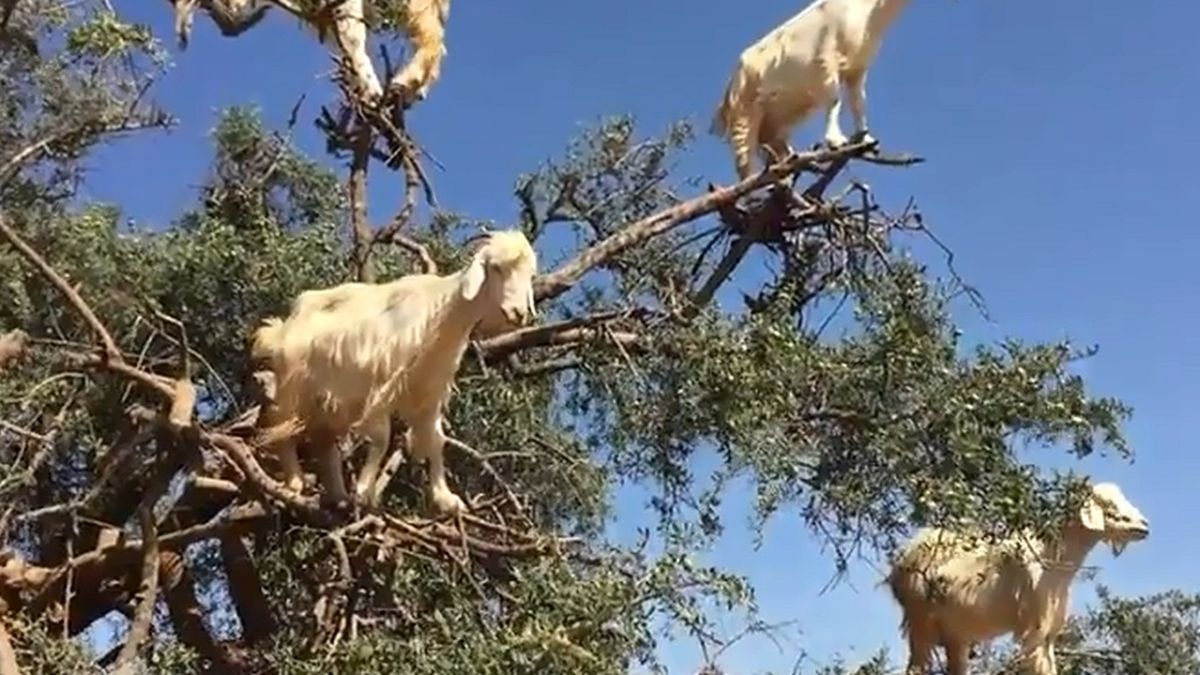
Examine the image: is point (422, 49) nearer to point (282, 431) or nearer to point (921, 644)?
point (282, 431)

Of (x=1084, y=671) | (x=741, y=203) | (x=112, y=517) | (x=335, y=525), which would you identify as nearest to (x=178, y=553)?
(x=112, y=517)

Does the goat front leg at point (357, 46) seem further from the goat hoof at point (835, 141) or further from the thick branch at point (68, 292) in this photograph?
the goat hoof at point (835, 141)

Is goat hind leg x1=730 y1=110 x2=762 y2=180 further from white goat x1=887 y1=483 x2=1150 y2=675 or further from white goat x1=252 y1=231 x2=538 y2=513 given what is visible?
white goat x1=252 y1=231 x2=538 y2=513

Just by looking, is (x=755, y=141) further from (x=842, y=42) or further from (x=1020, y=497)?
(x=1020, y=497)

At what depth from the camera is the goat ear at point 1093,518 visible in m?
6.98

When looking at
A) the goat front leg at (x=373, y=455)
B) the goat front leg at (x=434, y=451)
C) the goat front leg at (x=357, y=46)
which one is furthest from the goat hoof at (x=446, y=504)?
the goat front leg at (x=357, y=46)

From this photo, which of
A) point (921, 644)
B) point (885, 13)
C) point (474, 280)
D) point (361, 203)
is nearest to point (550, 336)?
point (361, 203)

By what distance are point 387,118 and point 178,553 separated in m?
1.91

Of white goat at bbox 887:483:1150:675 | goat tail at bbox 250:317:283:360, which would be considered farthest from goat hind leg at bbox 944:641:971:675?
goat tail at bbox 250:317:283:360

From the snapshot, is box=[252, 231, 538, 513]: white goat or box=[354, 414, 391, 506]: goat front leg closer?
box=[252, 231, 538, 513]: white goat

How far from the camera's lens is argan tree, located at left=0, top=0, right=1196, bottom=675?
18.1ft

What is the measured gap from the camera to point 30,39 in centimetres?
712

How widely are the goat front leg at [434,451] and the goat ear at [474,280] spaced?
0.51 metres

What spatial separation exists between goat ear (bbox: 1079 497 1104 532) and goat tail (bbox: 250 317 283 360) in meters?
3.36
